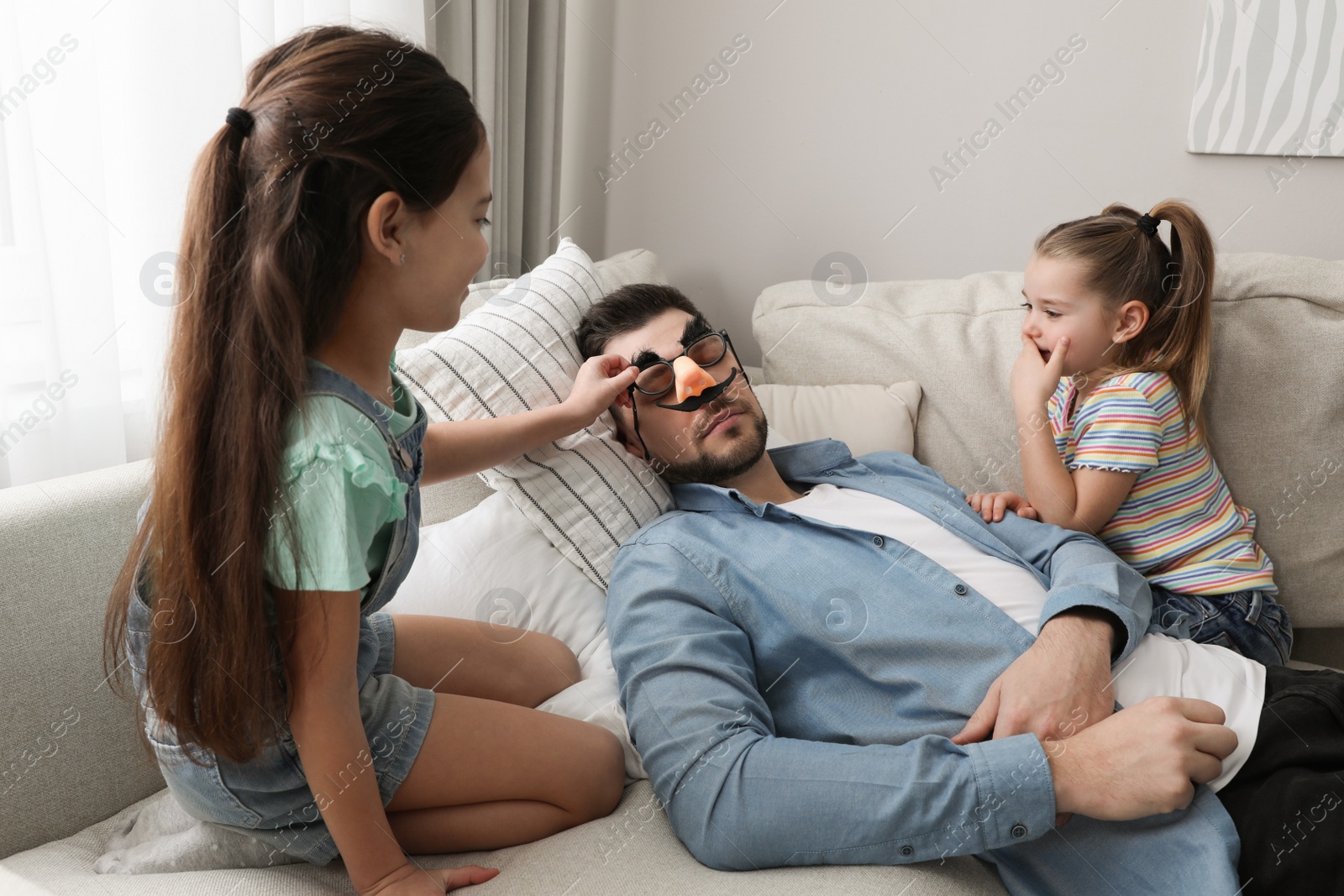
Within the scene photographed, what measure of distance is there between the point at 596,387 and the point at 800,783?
60cm

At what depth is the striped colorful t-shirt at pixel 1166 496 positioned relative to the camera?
53.9 inches

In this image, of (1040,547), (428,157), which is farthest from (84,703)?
(1040,547)

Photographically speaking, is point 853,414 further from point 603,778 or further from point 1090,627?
point 603,778

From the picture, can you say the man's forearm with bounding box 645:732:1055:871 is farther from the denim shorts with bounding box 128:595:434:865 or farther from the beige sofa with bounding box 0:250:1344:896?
the denim shorts with bounding box 128:595:434:865

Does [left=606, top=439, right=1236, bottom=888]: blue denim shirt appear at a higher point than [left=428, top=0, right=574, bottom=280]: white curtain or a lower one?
lower

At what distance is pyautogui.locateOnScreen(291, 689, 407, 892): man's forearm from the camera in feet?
2.60

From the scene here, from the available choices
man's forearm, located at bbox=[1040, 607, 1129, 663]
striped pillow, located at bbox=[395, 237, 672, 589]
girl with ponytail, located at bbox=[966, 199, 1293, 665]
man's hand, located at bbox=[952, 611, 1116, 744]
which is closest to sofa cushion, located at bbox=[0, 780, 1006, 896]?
man's hand, located at bbox=[952, 611, 1116, 744]

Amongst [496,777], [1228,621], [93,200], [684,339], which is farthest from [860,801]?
[93,200]

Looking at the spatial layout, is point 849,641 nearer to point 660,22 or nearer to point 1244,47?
point 1244,47

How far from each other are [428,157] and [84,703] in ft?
2.23

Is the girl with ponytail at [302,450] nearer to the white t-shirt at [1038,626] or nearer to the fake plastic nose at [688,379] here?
the fake plastic nose at [688,379]

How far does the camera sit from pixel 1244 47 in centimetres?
173

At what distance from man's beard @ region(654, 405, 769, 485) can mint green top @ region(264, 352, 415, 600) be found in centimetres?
62

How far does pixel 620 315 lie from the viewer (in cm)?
138
